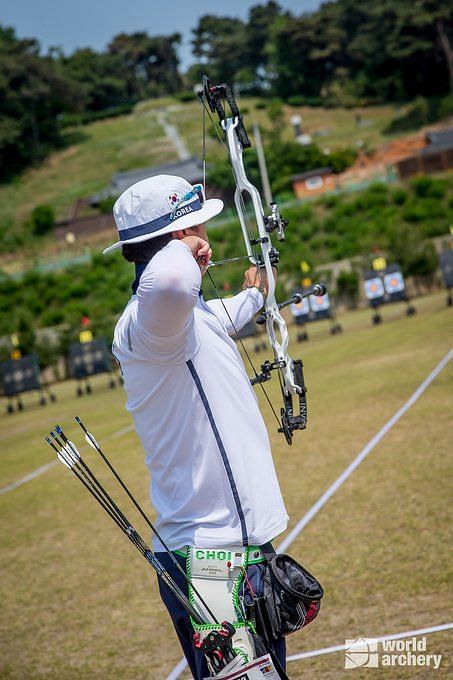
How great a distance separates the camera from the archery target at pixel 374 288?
2098 centimetres

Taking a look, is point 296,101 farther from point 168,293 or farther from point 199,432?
point 168,293

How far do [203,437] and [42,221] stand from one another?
64.5 meters

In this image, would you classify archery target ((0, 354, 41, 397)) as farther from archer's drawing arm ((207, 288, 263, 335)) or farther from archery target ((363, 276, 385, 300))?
archer's drawing arm ((207, 288, 263, 335))

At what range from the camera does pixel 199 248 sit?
2355 millimetres

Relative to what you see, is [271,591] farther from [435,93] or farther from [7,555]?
[435,93]

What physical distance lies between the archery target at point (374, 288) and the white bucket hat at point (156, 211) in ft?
62.0

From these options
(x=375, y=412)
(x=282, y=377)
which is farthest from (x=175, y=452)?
(x=375, y=412)

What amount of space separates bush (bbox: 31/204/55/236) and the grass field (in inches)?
2179

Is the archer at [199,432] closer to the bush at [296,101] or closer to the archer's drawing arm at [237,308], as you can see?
the archer's drawing arm at [237,308]

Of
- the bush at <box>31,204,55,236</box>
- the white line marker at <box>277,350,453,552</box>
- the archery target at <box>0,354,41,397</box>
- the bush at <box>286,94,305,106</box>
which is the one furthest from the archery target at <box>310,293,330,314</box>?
the bush at <box>286,94,305,106</box>

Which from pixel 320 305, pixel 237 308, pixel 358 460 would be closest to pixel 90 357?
pixel 320 305

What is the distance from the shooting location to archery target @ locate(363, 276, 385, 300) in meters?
21.0

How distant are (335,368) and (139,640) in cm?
1001

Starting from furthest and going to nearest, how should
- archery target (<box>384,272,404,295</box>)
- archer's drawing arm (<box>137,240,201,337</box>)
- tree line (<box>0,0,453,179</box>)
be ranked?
tree line (<box>0,0,453,179</box>) → archery target (<box>384,272,404,295</box>) → archer's drawing arm (<box>137,240,201,337</box>)
